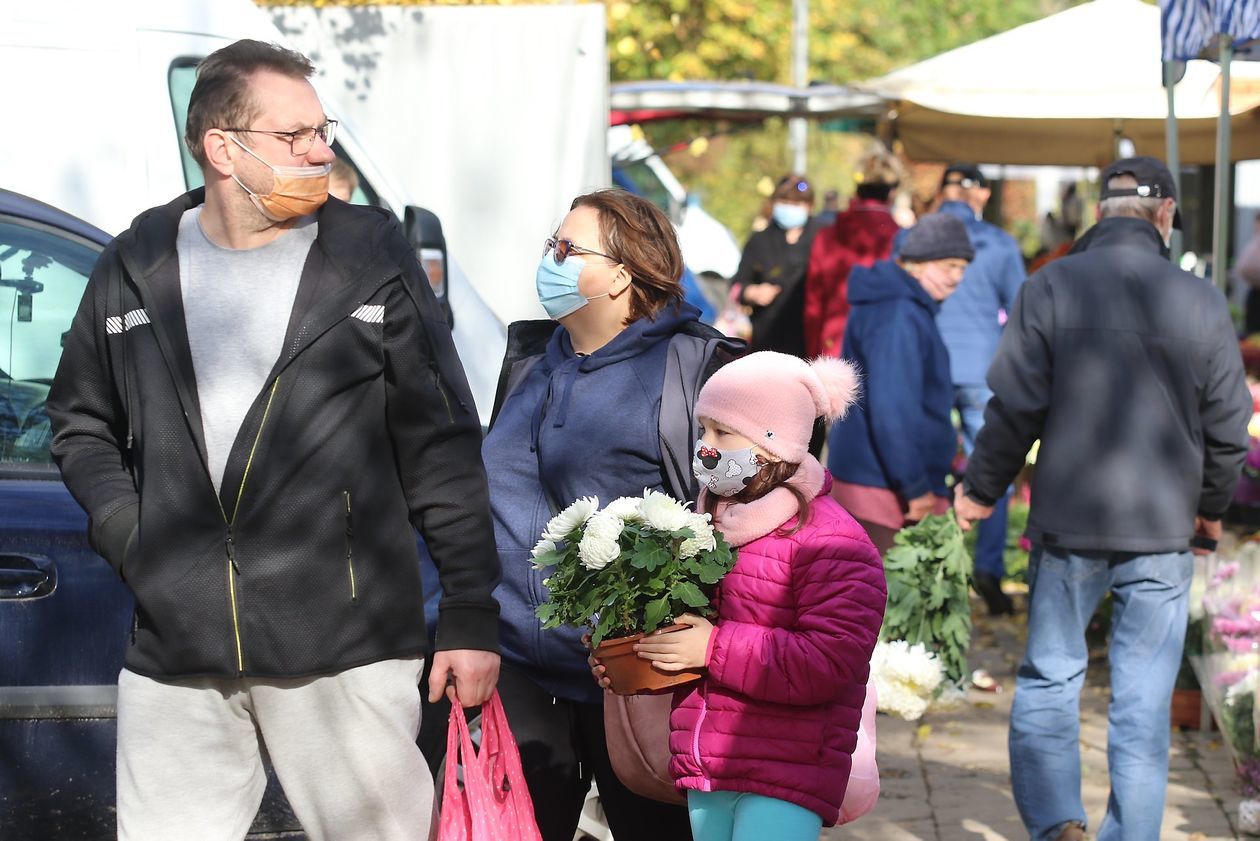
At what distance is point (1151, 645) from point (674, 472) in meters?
1.71

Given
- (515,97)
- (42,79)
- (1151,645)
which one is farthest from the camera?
(515,97)

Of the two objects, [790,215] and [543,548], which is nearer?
[543,548]

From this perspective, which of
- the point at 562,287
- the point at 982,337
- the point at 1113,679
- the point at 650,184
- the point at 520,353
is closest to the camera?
the point at 562,287

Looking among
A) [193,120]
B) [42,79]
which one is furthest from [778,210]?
[193,120]

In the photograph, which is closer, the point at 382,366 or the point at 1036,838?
the point at 382,366

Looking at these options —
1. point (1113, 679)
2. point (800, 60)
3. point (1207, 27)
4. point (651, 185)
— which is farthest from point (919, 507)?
point (800, 60)

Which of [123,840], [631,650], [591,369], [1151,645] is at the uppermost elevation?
[591,369]

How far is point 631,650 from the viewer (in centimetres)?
332

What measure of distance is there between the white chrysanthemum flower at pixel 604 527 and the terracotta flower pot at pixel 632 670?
0.65 ft

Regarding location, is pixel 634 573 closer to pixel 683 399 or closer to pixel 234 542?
pixel 683 399

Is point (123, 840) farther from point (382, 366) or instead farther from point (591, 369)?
point (591, 369)

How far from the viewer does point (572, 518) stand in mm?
3383

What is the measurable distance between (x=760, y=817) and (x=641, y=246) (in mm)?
1275

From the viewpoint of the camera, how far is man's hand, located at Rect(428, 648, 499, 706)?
3.31 metres
